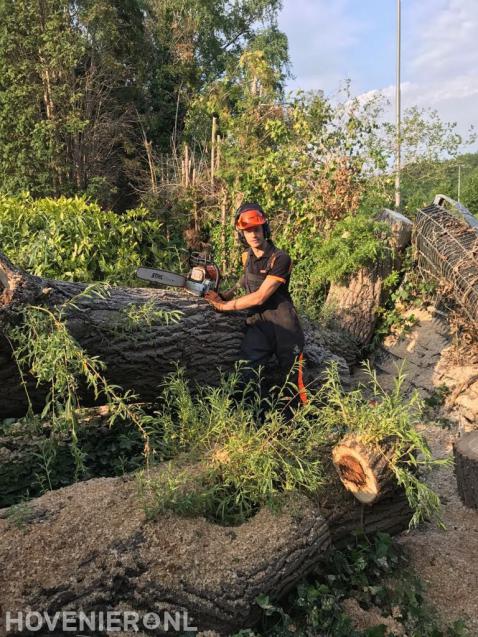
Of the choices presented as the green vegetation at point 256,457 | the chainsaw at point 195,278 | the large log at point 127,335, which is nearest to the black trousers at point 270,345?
the large log at point 127,335

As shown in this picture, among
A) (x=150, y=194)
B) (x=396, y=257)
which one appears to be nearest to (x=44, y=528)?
(x=396, y=257)

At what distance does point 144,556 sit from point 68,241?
4539mm

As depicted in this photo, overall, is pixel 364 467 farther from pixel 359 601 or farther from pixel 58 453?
pixel 58 453

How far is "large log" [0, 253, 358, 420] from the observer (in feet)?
9.39

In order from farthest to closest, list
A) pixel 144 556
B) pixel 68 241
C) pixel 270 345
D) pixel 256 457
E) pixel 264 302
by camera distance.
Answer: pixel 68 241 → pixel 270 345 → pixel 264 302 → pixel 256 457 → pixel 144 556

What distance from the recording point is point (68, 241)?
6.08m

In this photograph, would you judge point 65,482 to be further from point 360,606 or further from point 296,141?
point 296,141

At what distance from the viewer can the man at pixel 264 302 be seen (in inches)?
148

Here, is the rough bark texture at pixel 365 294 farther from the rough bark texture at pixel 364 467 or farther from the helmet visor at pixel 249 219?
the rough bark texture at pixel 364 467

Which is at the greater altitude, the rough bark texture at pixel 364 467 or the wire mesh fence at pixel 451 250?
the wire mesh fence at pixel 451 250

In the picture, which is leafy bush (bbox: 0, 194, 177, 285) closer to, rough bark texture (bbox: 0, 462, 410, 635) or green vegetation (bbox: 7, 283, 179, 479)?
green vegetation (bbox: 7, 283, 179, 479)

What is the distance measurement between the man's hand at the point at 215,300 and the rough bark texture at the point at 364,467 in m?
1.36

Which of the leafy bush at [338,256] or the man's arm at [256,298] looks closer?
the man's arm at [256,298]

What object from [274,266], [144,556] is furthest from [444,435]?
[144,556]
